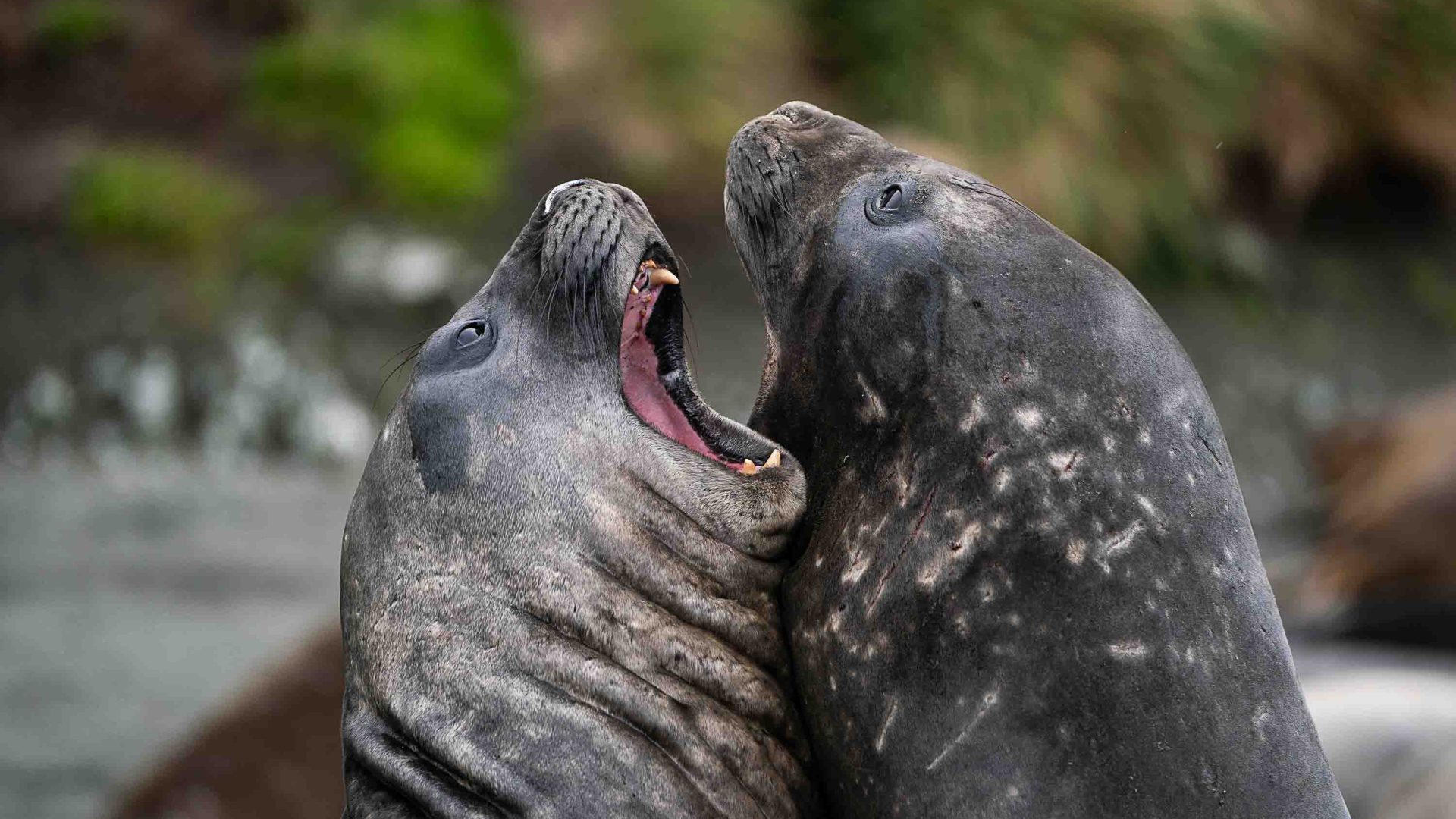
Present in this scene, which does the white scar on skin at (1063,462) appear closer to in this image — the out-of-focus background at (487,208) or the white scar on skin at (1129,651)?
the white scar on skin at (1129,651)

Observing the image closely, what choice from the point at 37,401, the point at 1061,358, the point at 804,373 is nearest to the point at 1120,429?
the point at 1061,358

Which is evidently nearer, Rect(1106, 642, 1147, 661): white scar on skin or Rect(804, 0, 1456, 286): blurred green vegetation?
Rect(1106, 642, 1147, 661): white scar on skin

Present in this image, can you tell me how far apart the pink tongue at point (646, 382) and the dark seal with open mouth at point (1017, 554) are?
31cm

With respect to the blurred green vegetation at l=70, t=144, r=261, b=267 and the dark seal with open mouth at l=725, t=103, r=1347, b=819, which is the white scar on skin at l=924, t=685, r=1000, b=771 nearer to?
the dark seal with open mouth at l=725, t=103, r=1347, b=819

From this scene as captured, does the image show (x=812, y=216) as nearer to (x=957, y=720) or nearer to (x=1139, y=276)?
(x=957, y=720)

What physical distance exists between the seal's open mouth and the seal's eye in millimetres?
294

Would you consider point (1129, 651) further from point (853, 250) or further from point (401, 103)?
point (401, 103)

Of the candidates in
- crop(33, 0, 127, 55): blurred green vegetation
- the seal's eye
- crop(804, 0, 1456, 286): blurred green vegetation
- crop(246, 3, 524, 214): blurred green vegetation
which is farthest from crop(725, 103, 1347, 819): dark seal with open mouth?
crop(33, 0, 127, 55): blurred green vegetation

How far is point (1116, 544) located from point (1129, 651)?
184 millimetres

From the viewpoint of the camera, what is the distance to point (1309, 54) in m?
17.0

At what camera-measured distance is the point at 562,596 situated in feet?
10.6

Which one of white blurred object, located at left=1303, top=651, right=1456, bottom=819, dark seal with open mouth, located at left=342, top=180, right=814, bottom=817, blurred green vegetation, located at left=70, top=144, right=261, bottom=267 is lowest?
blurred green vegetation, located at left=70, top=144, right=261, bottom=267

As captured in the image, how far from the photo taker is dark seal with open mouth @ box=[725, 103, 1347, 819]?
9.70 feet

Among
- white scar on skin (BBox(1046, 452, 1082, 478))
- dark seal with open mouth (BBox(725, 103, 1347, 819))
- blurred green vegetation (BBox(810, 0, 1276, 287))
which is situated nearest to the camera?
dark seal with open mouth (BBox(725, 103, 1347, 819))
